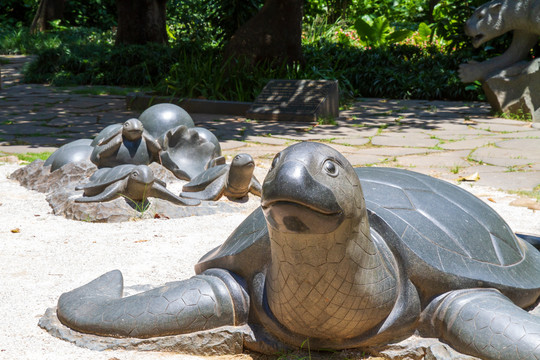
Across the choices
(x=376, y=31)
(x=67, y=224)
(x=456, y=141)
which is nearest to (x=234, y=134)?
(x=456, y=141)

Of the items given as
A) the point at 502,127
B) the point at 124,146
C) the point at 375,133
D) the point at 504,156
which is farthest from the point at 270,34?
the point at 124,146

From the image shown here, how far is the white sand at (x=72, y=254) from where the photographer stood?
2434mm

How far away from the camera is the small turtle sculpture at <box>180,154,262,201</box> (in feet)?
15.6

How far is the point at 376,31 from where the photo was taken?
15.5 meters

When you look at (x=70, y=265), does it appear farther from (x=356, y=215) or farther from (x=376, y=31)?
(x=376, y=31)

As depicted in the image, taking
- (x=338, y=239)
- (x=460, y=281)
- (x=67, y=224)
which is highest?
(x=338, y=239)

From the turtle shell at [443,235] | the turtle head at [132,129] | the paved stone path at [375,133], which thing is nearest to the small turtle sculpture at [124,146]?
the turtle head at [132,129]

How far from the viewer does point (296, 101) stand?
9.41 meters

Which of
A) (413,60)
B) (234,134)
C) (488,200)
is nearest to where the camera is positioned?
(488,200)

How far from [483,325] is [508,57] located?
8176 millimetres

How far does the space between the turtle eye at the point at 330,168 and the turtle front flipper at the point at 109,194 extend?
2961 millimetres

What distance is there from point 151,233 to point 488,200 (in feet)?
8.40

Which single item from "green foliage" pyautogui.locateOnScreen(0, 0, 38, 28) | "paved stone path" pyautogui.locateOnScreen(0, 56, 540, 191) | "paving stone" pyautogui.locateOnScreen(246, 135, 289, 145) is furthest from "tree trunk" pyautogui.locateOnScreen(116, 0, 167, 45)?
"paving stone" pyautogui.locateOnScreen(246, 135, 289, 145)

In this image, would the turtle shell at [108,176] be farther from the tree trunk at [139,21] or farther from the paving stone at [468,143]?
the tree trunk at [139,21]
